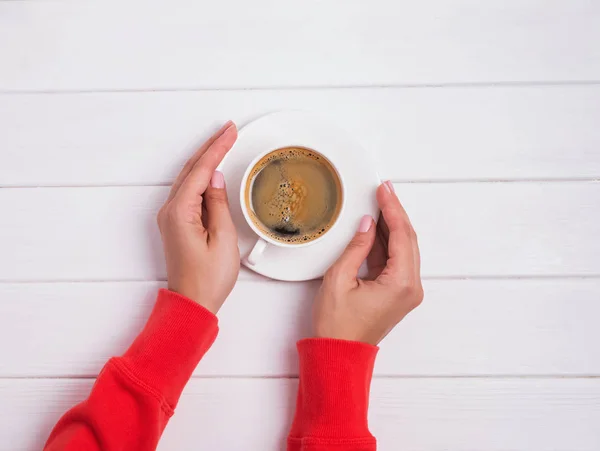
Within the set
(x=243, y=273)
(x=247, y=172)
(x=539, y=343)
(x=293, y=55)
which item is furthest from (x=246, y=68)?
(x=539, y=343)

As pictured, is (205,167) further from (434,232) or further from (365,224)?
(434,232)

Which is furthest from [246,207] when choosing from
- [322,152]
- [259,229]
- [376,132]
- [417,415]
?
[417,415]

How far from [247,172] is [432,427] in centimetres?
51

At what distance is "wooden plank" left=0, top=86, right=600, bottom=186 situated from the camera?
2.71 ft

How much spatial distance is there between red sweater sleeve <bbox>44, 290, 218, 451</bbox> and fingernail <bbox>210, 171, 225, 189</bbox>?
7.2 inches

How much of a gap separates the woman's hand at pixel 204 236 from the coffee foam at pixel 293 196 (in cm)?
6

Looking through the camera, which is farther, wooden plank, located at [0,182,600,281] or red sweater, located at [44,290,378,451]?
wooden plank, located at [0,182,600,281]

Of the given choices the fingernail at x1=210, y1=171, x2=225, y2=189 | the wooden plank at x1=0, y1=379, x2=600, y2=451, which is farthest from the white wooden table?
the fingernail at x1=210, y1=171, x2=225, y2=189

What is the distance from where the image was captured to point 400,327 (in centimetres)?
82

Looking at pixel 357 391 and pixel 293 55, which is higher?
pixel 293 55

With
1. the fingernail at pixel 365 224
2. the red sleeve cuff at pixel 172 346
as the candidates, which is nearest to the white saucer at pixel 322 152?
the fingernail at pixel 365 224

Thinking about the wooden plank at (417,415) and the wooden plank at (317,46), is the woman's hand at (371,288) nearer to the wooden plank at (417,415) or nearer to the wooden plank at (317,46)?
the wooden plank at (417,415)

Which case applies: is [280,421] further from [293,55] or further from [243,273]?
[293,55]

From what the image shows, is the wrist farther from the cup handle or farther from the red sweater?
the cup handle
